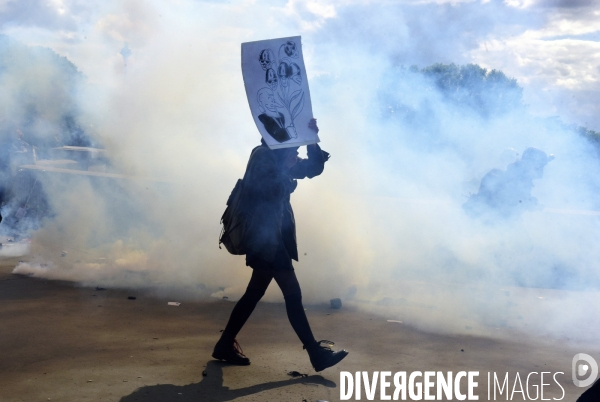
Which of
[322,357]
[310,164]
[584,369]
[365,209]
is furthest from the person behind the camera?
[365,209]

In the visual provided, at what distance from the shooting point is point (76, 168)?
10906 millimetres

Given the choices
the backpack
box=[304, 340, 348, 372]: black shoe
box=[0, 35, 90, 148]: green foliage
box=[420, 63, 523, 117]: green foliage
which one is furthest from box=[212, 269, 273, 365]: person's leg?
box=[420, 63, 523, 117]: green foliage

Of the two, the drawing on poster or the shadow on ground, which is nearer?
the shadow on ground

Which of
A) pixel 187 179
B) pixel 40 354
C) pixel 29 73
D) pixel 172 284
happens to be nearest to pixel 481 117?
pixel 187 179

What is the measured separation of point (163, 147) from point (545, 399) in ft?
18.1

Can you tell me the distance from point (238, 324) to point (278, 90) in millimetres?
1498

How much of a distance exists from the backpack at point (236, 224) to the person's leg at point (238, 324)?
0.69 ft

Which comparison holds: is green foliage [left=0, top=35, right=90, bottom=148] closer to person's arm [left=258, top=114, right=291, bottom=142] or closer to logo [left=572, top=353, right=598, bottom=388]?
person's arm [left=258, top=114, right=291, bottom=142]

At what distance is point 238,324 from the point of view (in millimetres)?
4125

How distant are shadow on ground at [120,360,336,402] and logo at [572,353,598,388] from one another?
1.60 meters

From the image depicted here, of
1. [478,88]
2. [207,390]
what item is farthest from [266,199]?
[478,88]

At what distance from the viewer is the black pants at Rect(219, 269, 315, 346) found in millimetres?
4059

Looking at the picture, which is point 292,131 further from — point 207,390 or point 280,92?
point 207,390

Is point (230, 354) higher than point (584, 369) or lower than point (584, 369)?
higher
